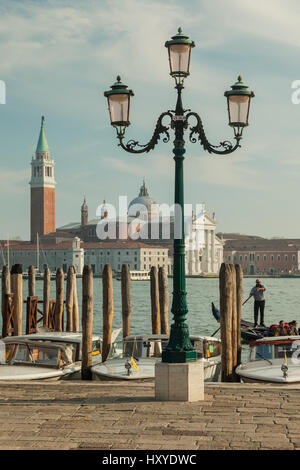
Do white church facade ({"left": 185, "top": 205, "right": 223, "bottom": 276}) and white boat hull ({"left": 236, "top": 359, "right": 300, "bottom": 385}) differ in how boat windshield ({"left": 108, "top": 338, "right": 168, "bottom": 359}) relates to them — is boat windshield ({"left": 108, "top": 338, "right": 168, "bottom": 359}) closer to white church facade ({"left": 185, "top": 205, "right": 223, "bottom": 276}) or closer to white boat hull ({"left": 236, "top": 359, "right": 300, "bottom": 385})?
white boat hull ({"left": 236, "top": 359, "right": 300, "bottom": 385})

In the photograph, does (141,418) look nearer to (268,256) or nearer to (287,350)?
(287,350)

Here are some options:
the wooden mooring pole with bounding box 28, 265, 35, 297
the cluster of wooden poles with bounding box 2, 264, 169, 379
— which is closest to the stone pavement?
the cluster of wooden poles with bounding box 2, 264, 169, 379

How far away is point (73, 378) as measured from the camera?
11.0m

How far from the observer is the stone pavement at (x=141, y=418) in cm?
526

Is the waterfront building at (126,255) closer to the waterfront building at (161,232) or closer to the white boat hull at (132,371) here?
the waterfront building at (161,232)

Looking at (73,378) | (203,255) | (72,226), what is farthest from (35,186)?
(73,378)

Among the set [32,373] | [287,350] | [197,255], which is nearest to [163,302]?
[287,350]

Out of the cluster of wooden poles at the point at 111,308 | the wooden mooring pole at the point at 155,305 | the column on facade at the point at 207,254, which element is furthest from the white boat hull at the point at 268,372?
the column on facade at the point at 207,254

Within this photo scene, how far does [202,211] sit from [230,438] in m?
102

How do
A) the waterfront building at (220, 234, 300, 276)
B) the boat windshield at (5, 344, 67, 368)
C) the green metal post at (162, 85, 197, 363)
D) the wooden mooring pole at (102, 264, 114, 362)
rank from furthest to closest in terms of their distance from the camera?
the waterfront building at (220, 234, 300, 276)
the wooden mooring pole at (102, 264, 114, 362)
the boat windshield at (5, 344, 67, 368)
the green metal post at (162, 85, 197, 363)

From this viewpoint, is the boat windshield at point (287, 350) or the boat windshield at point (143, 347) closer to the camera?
the boat windshield at point (287, 350)

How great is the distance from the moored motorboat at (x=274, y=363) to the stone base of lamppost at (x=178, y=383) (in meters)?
2.60

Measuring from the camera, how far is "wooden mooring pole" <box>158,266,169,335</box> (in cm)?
1555

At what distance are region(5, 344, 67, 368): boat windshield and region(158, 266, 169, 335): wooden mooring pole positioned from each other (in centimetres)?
453
